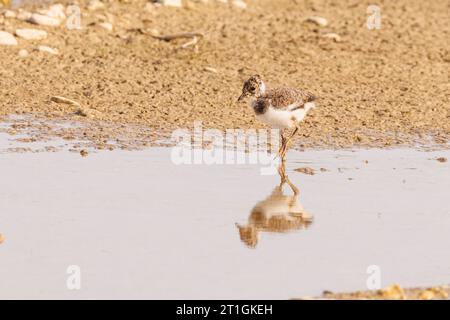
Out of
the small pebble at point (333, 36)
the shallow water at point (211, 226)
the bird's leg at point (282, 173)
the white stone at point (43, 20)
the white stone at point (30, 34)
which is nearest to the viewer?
the shallow water at point (211, 226)

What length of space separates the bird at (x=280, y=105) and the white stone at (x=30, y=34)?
14.7 feet

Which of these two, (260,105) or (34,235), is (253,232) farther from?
(260,105)

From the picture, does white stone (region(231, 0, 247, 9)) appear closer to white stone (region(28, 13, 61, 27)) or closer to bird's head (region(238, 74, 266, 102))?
white stone (region(28, 13, 61, 27))

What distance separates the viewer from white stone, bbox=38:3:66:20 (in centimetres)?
1495

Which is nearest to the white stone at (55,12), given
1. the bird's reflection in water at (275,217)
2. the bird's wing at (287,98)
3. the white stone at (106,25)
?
the white stone at (106,25)

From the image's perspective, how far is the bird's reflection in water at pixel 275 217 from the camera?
799 cm

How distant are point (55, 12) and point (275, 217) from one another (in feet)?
24.5

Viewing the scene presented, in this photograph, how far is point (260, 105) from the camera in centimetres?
1057

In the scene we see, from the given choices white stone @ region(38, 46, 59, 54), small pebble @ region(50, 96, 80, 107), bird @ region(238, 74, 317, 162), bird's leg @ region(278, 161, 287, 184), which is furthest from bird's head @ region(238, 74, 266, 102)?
white stone @ region(38, 46, 59, 54)

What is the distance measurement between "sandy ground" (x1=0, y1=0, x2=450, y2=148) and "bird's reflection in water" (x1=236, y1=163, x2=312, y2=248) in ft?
7.22

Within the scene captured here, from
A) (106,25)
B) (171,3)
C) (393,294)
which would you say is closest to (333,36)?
(171,3)

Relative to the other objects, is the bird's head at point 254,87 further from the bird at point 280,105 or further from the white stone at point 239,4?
the white stone at point 239,4

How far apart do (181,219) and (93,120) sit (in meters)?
3.86
